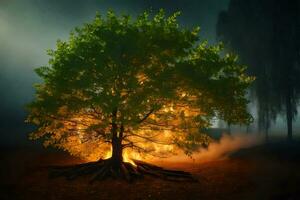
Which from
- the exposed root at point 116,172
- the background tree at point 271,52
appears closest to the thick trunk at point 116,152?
the exposed root at point 116,172

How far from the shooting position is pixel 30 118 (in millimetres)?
21094

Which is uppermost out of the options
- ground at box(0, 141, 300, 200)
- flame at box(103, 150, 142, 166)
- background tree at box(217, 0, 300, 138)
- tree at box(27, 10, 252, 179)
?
background tree at box(217, 0, 300, 138)

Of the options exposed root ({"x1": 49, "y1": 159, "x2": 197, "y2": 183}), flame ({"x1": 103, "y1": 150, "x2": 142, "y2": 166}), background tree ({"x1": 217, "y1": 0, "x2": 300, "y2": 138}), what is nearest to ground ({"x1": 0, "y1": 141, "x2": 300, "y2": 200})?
exposed root ({"x1": 49, "y1": 159, "x2": 197, "y2": 183})

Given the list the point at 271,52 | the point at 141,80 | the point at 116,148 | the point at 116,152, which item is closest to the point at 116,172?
the point at 116,152

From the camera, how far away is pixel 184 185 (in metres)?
18.8

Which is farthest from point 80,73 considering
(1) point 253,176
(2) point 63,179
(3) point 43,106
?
(1) point 253,176

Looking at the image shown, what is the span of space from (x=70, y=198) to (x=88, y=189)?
1788mm

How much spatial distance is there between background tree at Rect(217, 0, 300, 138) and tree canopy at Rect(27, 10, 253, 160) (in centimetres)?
1740

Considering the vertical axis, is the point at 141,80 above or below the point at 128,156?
above

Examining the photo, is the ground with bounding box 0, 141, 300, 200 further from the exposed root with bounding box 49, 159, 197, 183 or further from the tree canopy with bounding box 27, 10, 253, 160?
the tree canopy with bounding box 27, 10, 253, 160

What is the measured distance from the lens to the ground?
53.7ft

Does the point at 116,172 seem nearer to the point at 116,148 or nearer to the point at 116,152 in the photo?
the point at 116,152

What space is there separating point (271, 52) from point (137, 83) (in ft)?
75.8

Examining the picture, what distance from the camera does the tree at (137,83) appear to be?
1897cm
